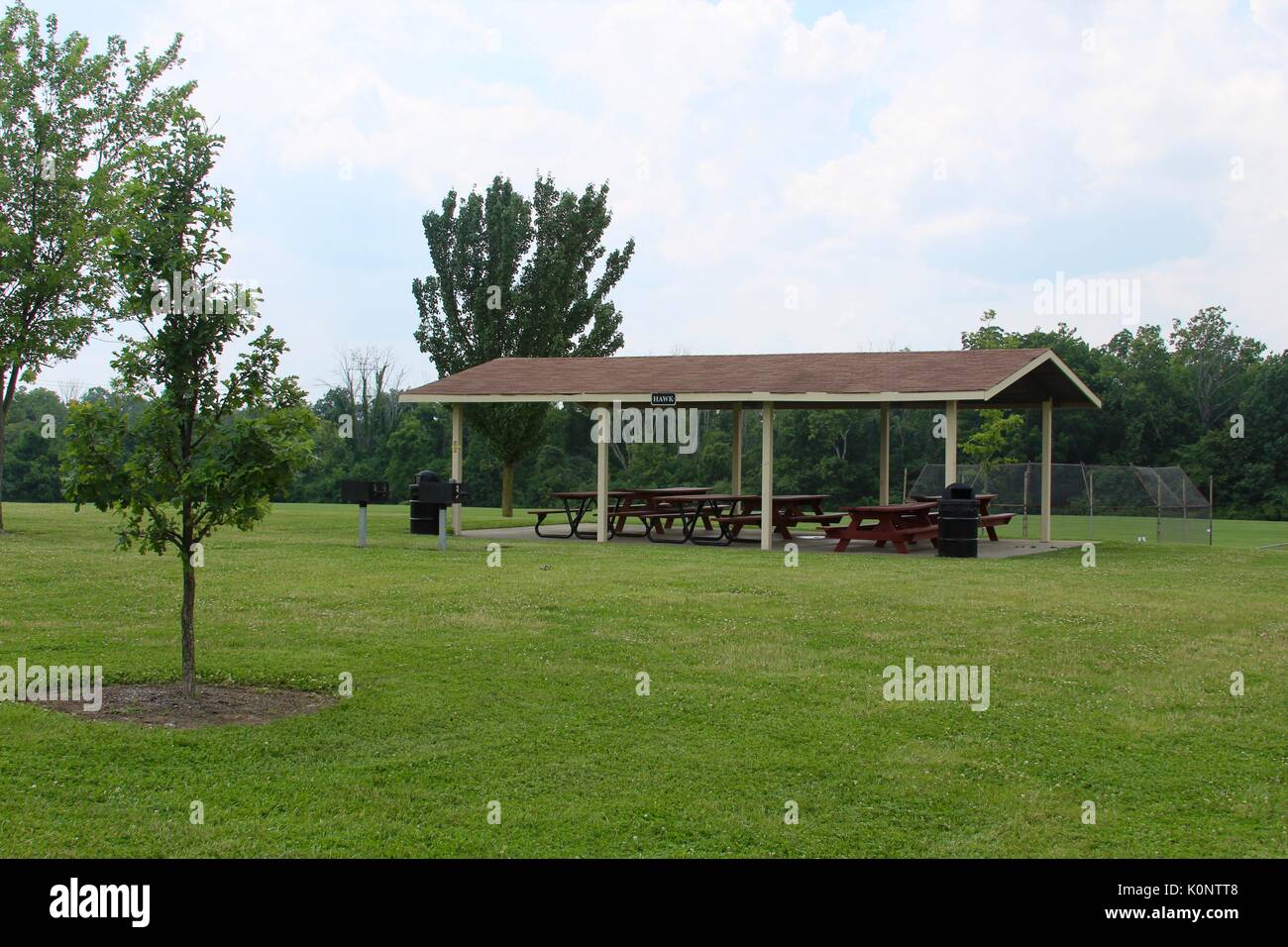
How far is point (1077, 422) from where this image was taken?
148 ft

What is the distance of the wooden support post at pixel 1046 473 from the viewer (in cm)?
2206

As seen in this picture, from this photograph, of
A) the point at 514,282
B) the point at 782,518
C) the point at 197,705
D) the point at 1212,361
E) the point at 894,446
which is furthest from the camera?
the point at 1212,361

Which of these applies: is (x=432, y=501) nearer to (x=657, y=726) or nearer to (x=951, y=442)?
(x=951, y=442)

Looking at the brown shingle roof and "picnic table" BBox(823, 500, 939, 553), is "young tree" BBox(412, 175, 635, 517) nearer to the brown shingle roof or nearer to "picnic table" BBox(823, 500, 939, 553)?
the brown shingle roof

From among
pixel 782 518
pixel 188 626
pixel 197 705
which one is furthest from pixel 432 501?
pixel 197 705

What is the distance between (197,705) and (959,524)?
1297cm

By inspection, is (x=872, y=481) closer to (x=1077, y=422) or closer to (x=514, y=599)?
(x=1077, y=422)

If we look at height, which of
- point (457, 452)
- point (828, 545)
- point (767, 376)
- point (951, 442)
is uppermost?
point (767, 376)

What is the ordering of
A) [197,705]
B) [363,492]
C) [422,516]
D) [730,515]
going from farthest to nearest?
[422,516]
[730,515]
[363,492]
[197,705]

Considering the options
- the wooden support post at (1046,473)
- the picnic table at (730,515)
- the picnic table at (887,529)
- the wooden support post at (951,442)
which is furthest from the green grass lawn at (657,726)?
the wooden support post at (1046,473)

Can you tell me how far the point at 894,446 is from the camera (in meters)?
45.7

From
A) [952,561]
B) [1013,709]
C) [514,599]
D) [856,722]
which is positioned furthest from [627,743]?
[952,561]

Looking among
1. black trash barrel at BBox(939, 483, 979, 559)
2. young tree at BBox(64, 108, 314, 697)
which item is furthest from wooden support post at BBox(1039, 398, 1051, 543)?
young tree at BBox(64, 108, 314, 697)

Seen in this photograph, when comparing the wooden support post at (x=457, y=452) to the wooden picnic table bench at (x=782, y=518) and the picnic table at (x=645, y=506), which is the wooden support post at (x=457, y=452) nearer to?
the picnic table at (x=645, y=506)
